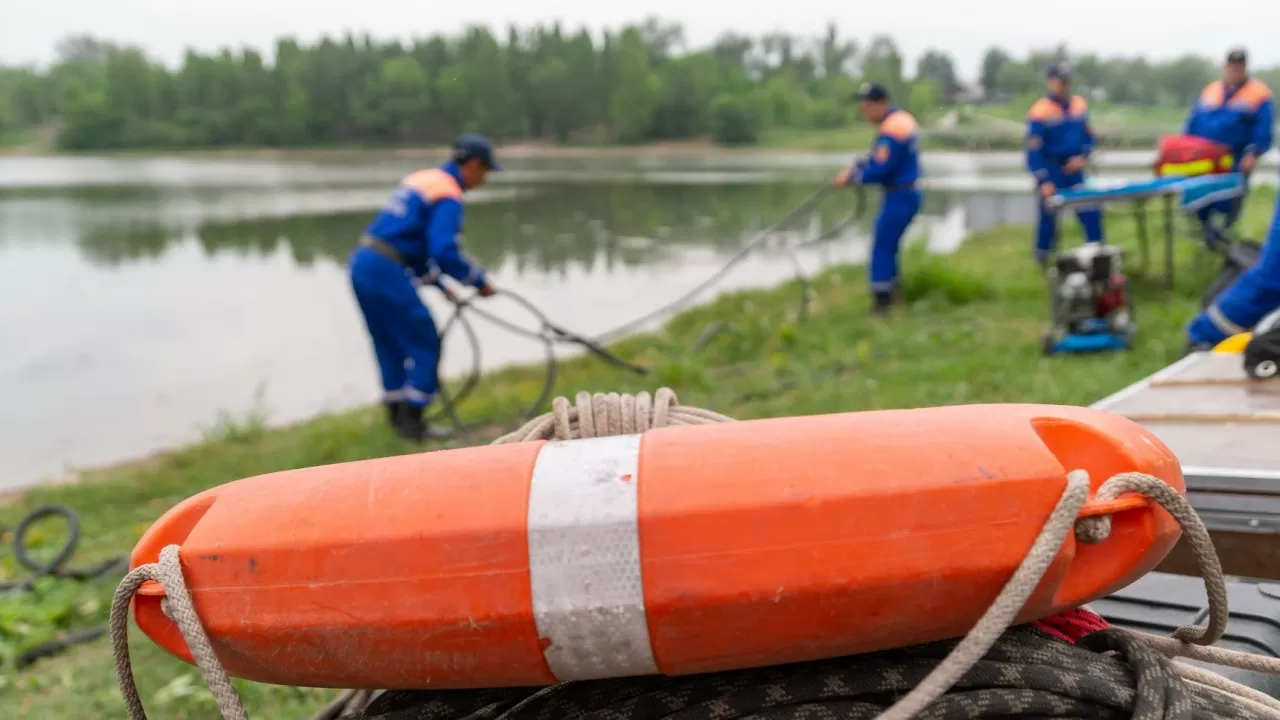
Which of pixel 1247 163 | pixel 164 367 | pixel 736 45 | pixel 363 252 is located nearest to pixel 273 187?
pixel 164 367

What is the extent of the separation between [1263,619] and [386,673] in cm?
163

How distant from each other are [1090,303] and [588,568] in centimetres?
536

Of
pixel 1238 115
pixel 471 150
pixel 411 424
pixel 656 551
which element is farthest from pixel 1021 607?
pixel 1238 115

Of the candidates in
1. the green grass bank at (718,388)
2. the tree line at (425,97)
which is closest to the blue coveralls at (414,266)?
the green grass bank at (718,388)

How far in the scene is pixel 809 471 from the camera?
3.53 feet

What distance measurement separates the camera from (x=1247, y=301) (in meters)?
3.06

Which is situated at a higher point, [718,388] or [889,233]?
[889,233]

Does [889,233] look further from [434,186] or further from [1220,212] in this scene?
[434,186]

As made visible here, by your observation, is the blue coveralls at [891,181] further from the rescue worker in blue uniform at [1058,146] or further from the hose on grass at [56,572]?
the hose on grass at [56,572]

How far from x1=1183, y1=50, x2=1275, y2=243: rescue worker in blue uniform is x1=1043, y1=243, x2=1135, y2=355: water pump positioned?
130 inches

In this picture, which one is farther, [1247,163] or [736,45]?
[736,45]

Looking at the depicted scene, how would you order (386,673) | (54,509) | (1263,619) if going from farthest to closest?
(54,509) < (1263,619) < (386,673)

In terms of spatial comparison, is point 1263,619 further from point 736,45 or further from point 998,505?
point 736,45

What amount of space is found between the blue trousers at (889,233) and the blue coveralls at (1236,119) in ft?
8.34
